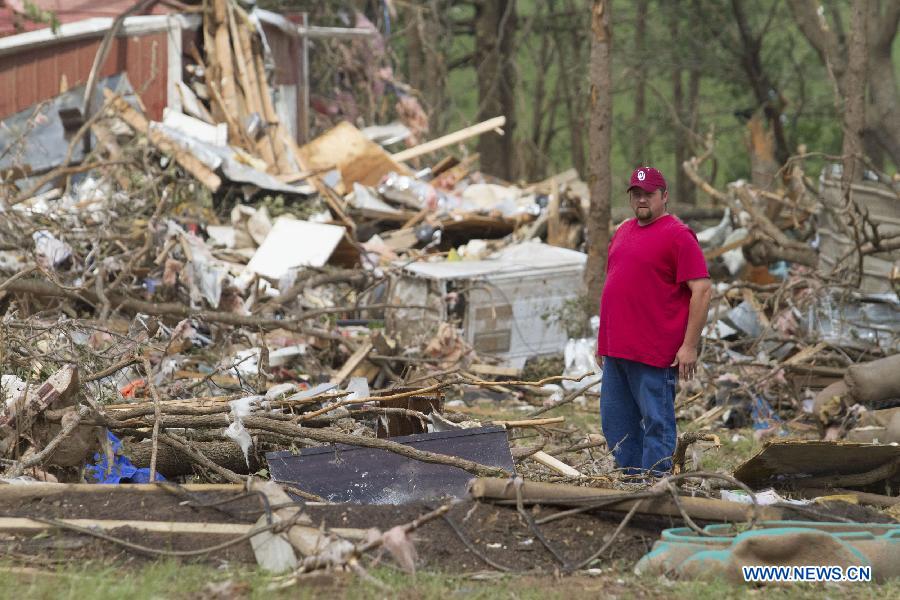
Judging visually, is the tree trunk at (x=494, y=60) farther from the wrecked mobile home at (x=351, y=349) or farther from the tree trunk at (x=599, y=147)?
the tree trunk at (x=599, y=147)

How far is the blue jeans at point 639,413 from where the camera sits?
6.07 meters

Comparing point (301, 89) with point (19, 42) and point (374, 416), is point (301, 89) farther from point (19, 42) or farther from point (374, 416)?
point (374, 416)

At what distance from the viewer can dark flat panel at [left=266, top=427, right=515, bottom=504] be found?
18.1ft

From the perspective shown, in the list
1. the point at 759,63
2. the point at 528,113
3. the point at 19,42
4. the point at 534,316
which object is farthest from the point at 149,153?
the point at 528,113

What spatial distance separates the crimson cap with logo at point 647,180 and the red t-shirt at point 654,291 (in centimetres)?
19

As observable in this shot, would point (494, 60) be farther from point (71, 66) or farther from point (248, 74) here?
point (71, 66)

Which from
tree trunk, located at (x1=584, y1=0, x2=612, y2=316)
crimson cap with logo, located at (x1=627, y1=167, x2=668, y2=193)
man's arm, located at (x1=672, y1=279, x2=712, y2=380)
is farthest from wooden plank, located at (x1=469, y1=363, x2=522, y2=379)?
crimson cap with logo, located at (x1=627, y1=167, x2=668, y2=193)

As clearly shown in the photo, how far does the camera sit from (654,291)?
6.03m

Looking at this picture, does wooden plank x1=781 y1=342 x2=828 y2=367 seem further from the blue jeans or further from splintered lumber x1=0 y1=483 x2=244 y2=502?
splintered lumber x1=0 y1=483 x2=244 y2=502

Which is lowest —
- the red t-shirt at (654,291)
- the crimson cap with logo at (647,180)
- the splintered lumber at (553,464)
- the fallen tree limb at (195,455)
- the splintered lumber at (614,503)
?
the splintered lumber at (553,464)

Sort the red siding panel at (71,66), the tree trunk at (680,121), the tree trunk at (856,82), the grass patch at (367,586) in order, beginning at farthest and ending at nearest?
the tree trunk at (680,121) < the red siding panel at (71,66) < the tree trunk at (856,82) < the grass patch at (367,586)

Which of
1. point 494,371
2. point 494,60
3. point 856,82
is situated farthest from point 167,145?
point 494,60

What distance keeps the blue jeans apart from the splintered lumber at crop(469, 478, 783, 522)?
841mm

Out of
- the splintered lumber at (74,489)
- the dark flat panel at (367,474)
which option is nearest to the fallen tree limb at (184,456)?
the dark flat panel at (367,474)
